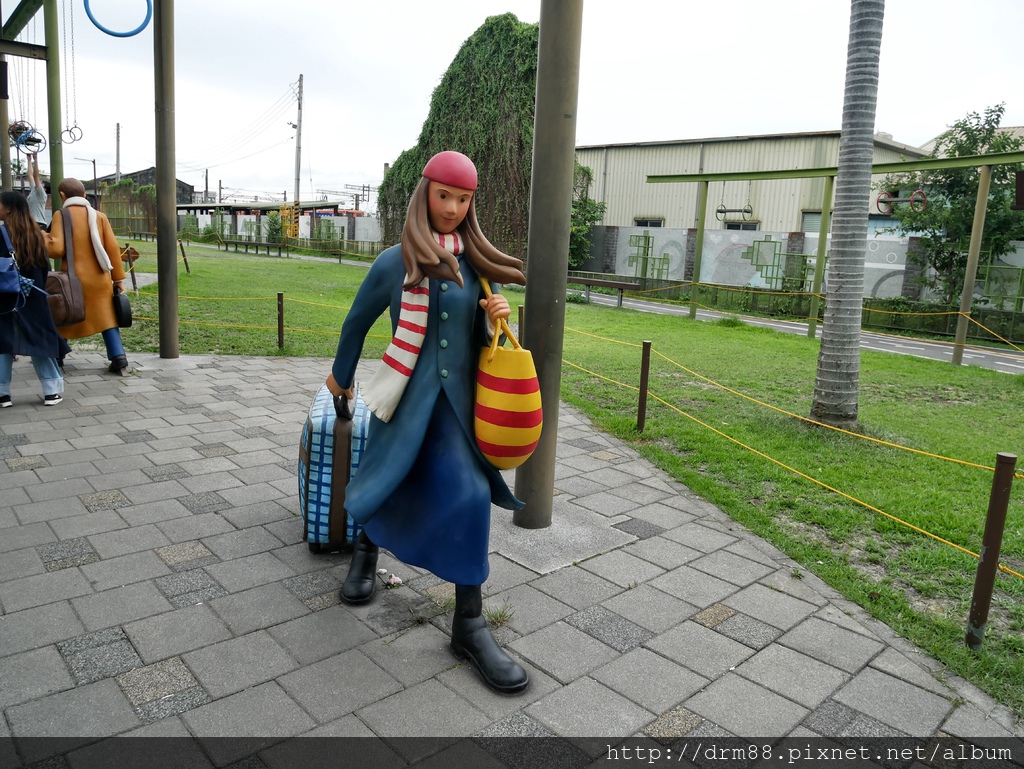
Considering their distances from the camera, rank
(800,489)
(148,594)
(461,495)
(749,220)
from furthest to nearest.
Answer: (749,220) < (800,489) < (148,594) < (461,495)

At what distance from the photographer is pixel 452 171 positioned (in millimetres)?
2887

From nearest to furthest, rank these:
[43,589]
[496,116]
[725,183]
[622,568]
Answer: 1. [43,589]
2. [622,568]
3. [496,116]
4. [725,183]

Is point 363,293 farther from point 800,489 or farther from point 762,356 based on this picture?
point 762,356

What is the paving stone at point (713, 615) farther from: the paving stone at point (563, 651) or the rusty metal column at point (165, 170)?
the rusty metal column at point (165, 170)

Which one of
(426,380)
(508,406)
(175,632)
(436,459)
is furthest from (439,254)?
(175,632)

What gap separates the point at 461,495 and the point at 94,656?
4.91ft

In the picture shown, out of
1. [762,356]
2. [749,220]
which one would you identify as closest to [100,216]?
[762,356]

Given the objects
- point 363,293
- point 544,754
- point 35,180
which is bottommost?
point 544,754

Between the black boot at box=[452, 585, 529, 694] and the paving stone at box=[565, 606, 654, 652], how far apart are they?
18.7 inches

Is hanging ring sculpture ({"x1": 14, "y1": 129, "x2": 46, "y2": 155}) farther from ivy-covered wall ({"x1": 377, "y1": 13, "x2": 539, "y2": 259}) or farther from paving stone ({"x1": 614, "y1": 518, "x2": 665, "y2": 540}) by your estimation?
ivy-covered wall ({"x1": 377, "y1": 13, "x2": 539, "y2": 259})

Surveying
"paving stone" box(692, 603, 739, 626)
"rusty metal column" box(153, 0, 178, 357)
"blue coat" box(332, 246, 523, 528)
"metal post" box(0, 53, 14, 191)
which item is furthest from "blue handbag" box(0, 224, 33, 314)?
"metal post" box(0, 53, 14, 191)

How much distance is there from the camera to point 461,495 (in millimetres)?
2854

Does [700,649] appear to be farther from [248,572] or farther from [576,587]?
[248,572]

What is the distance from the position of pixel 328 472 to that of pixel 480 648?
4.35 ft
